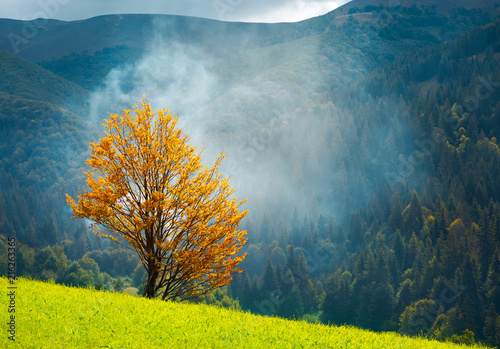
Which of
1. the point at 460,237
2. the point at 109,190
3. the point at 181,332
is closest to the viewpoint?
the point at 181,332

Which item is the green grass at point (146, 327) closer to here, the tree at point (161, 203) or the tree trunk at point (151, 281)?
the tree trunk at point (151, 281)

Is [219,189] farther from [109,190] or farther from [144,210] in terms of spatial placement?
[109,190]

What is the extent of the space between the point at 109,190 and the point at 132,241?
2.73m

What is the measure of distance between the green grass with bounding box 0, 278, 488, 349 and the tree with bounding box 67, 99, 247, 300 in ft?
9.70

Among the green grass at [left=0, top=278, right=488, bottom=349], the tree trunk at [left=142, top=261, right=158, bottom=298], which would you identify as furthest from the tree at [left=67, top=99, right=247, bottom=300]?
the green grass at [left=0, top=278, right=488, bottom=349]

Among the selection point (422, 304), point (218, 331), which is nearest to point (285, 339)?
point (218, 331)

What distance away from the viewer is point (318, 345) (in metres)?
14.6

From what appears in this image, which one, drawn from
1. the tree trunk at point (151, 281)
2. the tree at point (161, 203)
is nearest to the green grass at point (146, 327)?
the tree trunk at point (151, 281)

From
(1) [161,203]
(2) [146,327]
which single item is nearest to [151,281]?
(1) [161,203]

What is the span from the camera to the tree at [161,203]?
20.6m

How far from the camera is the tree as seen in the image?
20594 mm

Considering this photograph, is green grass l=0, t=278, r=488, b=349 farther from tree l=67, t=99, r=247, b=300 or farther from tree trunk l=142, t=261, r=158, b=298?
tree l=67, t=99, r=247, b=300

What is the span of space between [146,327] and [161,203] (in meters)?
7.11

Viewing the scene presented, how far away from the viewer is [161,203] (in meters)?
20.6
